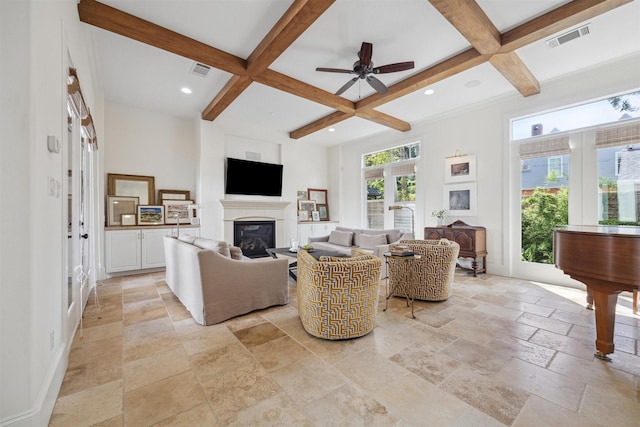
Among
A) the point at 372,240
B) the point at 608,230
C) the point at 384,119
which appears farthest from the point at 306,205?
the point at 608,230

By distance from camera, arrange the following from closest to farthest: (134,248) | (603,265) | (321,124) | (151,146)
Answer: (603,265) < (134,248) < (151,146) < (321,124)

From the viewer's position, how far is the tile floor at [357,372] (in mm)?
1544

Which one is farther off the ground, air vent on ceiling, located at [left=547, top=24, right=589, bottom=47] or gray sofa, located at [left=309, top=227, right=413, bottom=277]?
air vent on ceiling, located at [left=547, top=24, right=589, bottom=47]

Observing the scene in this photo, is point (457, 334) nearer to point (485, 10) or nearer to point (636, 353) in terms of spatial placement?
point (636, 353)

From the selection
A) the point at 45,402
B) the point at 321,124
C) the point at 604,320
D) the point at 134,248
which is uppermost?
the point at 321,124

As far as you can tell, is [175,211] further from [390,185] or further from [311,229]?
[390,185]

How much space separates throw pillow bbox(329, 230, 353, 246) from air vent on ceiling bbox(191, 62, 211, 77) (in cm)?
389

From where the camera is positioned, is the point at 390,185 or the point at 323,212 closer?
the point at 390,185

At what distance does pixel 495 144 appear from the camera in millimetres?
4871

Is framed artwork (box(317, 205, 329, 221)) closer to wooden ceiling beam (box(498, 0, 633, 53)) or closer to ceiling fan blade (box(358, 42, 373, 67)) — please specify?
ceiling fan blade (box(358, 42, 373, 67))

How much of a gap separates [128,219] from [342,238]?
13.9ft

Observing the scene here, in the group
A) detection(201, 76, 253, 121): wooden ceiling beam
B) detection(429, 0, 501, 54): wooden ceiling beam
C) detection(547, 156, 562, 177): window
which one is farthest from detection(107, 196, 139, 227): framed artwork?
detection(547, 156, 562, 177): window

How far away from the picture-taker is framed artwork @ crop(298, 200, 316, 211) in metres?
7.68

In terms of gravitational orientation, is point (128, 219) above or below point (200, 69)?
below
